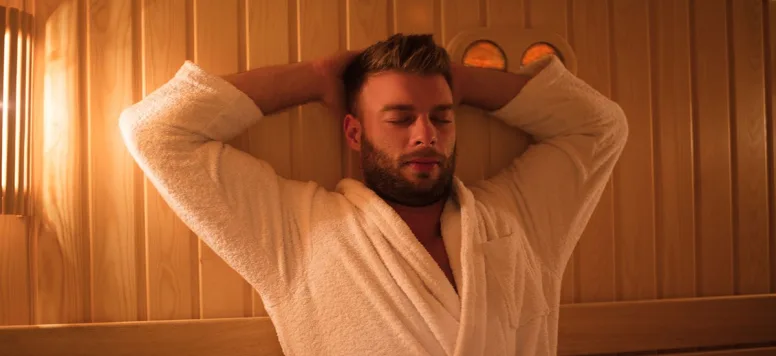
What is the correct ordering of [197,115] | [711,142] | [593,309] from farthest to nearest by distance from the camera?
[711,142] < [593,309] < [197,115]

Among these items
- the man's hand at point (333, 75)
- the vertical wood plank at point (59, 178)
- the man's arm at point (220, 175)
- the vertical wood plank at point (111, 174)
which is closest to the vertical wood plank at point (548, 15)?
the man's hand at point (333, 75)

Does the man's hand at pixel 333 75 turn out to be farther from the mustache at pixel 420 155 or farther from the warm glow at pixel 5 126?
the warm glow at pixel 5 126

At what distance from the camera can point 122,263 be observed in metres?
1.24

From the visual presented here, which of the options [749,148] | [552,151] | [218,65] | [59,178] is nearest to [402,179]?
[552,151]

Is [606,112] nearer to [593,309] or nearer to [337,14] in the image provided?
[593,309]

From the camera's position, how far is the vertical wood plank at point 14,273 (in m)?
1.21

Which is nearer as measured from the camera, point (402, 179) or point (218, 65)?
point (402, 179)

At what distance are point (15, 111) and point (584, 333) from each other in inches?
55.7

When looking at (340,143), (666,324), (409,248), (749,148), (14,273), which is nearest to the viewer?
(409,248)

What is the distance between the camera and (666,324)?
1.43 meters

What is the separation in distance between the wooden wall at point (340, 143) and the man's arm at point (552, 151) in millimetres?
103

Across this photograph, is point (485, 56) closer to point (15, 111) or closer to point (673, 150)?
point (673, 150)

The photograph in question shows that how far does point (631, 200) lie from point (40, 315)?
58.8 inches

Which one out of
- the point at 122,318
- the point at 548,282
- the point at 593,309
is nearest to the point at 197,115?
the point at 122,318
